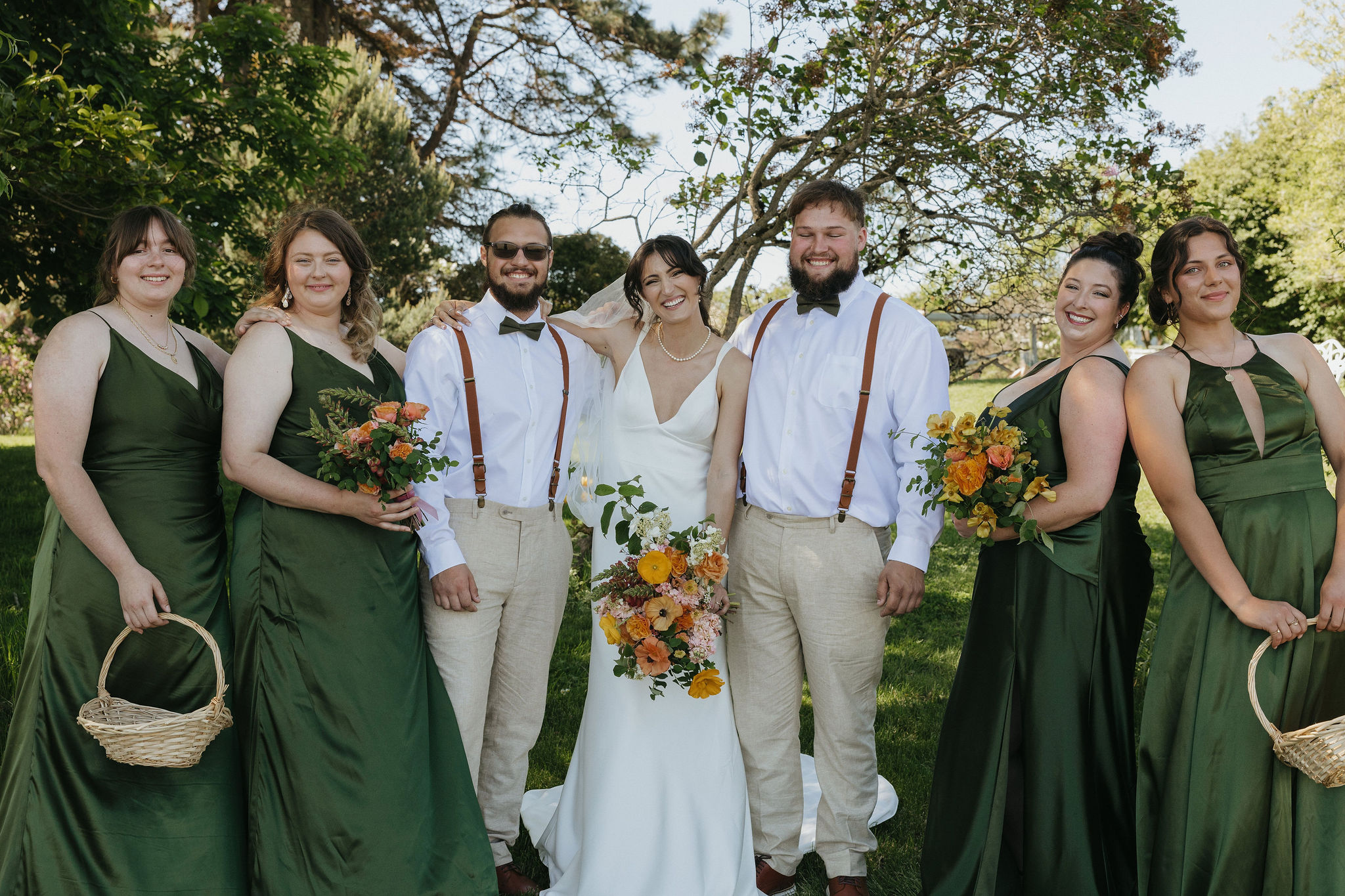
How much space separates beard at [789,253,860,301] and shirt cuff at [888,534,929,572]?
1041 millimetres

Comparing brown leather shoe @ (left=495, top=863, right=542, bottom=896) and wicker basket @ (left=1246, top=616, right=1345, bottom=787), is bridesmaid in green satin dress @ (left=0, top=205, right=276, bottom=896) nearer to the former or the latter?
brown leather shoe @ (left=495, top=863, right=542, bottom=896)

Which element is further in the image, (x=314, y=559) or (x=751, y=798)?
(x=751, y=798)

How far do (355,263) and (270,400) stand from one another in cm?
65

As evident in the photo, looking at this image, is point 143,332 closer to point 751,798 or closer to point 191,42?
→ point 751,798

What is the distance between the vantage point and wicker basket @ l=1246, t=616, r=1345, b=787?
2.67m

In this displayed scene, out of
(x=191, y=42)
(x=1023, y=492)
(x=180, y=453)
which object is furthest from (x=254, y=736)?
(x=191, y=42)

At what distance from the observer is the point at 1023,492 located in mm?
3186

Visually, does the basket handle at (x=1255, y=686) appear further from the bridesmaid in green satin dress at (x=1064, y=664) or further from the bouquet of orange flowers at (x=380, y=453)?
the bouquet of orange flowers at (x=380, y=453)

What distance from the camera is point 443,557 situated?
3.56m

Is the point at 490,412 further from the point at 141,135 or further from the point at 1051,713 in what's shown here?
the point at 141,135

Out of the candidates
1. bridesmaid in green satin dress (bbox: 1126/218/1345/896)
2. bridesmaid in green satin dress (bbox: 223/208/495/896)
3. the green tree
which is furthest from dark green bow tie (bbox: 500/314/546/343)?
the green tree

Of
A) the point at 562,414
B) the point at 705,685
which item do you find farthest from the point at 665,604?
the point at 562,414

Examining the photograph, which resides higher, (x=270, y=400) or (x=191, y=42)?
(x=191, y=42)

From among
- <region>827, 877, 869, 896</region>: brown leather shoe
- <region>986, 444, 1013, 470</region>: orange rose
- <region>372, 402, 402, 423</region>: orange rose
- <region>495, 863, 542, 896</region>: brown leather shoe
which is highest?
<region>986, 444, 1013, 470</region>: orange rose
